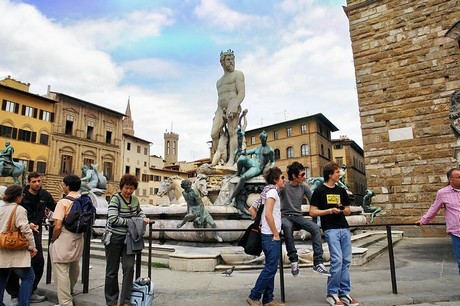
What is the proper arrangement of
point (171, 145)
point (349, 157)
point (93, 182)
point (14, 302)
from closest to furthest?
point (14, 302)
point (93, 182)
point (349, 157)
point (171, 145)

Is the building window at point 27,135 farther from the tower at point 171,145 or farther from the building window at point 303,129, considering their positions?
the tower at point 171,145

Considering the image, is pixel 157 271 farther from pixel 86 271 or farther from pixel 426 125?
pixel 426 125

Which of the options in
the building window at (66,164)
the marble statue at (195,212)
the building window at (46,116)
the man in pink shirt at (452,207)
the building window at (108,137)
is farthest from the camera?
the building window at (108,137)

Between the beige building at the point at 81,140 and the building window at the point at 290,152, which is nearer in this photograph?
the beige building at the point at 81,140

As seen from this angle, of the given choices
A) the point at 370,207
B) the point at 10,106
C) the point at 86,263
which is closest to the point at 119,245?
the point at 86,263

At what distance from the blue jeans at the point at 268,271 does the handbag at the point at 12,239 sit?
95.4 inches

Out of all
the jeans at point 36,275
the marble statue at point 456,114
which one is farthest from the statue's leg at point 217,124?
the jeans at point 36,275

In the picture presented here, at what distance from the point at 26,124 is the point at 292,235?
39913 mm

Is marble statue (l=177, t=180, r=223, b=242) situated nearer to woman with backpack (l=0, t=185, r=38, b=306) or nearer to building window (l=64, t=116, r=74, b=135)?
woman with backpack (l=0, t=185, r=38, b=306)

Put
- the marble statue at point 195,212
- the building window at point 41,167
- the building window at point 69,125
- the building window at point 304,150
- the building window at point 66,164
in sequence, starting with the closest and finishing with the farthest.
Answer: the marble statue at point 195,212 < the building window at point 41,167 < the building window at point 66,164 < the building window at point 69,125 < the building window at point 304,150

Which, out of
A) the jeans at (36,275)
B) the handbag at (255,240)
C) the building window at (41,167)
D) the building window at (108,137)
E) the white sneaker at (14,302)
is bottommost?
the white sneaker at (14,302)

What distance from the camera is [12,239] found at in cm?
328

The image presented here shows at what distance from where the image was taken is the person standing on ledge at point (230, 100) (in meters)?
10.3

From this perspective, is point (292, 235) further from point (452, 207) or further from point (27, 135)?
point (27, 135)
